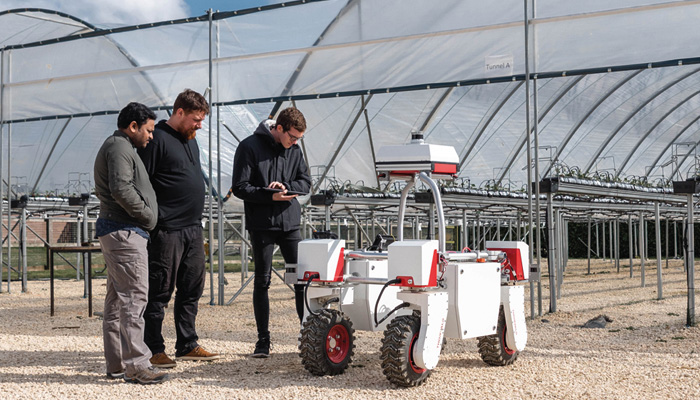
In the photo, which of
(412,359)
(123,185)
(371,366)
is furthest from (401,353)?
(123,185)

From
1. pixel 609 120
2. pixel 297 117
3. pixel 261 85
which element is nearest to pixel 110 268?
pixel 297 117

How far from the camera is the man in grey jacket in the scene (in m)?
4.55

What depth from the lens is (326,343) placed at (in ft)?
15.3

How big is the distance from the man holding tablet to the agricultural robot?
436mm

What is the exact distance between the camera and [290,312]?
9.06 meters

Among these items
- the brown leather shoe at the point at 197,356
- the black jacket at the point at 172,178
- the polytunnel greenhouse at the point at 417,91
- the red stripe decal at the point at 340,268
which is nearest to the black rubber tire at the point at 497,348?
the red stripe decal at the point at 340,268

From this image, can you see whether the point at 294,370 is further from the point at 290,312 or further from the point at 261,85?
the point at 261,85

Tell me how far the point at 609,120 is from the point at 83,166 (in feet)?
34.3

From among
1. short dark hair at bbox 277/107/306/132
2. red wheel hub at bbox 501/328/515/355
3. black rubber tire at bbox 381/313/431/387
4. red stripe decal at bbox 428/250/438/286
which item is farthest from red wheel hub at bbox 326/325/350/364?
short dark hair at bbox 277/107/306/132

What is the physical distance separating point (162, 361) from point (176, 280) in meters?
0.56

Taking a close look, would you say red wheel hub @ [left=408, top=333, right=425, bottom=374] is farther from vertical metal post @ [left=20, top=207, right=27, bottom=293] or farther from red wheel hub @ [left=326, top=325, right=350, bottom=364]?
vertical metal post @ [left=20, top=207, right=27, bottom=293]

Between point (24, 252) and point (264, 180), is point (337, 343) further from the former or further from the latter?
point (24, 252)

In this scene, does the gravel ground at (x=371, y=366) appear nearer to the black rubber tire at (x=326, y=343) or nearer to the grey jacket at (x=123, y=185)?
the black rubber tire at (x=326, y=343)

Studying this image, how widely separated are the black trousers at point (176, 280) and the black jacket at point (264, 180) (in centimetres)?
41
